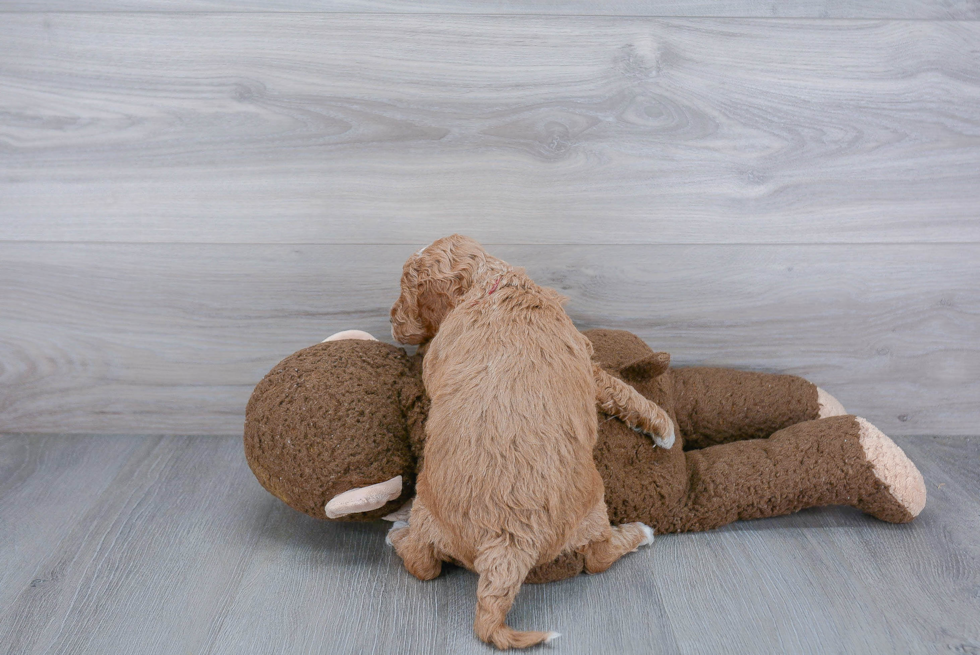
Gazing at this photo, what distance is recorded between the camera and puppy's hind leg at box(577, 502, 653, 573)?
984 mm

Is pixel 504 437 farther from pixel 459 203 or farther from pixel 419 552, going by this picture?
pixel 459 203

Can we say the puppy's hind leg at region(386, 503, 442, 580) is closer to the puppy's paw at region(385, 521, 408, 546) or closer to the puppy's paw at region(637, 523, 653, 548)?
the puppy's paw at region(385, 521, 408, 546)

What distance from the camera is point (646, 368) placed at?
3.78 ft

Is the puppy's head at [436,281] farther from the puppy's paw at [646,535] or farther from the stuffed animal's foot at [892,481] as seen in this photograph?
the stuffed animal's foot at [892,481]

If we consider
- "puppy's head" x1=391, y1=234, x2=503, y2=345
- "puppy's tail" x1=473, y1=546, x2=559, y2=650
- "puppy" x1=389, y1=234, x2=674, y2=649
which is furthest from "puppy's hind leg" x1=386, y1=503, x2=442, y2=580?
"puppy's head" x1=391, y1=234, x2=503, y2=345

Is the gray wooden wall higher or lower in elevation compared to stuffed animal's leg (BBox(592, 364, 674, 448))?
higher

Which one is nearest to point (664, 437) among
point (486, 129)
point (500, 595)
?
point (500, 595)

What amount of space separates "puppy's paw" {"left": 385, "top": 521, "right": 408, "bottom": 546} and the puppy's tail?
209 millimetres

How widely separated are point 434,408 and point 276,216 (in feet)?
1.82

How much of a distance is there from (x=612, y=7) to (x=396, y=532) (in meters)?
0.95

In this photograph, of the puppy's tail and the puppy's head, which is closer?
the puppy's tail

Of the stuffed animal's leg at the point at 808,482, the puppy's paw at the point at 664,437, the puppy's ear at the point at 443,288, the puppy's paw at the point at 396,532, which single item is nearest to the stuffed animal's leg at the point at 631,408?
the puppy's paw at the point at 664,437

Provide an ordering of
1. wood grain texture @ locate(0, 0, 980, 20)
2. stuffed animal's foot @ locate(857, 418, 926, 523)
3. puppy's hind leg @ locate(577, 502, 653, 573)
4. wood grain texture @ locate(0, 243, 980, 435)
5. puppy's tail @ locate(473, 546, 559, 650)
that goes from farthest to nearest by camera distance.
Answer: wood grain texture @ locate(0, 243, 980, 435)
wood grain texture @ locate(0, 0, 980, 20)
stuffed animal's foot @ locate(857, 418, 926, 523)
puppy's hind leg @ locate(577, 502, 653, 573)
puppy's tail @ locate(473, 546, 559, 650)

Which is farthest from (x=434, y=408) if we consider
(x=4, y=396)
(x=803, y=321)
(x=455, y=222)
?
(x=4, y=396)
